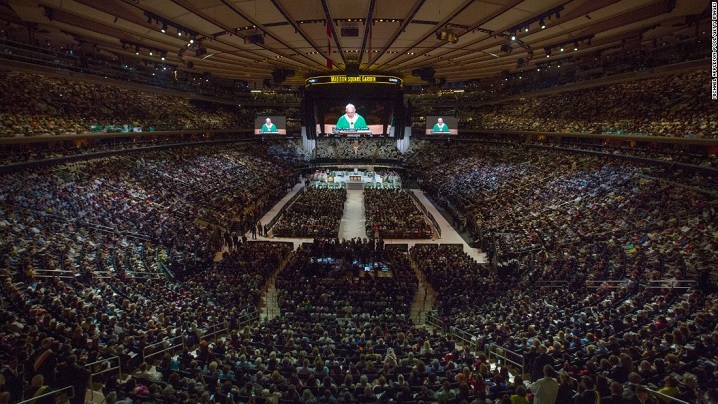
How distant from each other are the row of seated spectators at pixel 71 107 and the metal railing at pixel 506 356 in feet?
83.7

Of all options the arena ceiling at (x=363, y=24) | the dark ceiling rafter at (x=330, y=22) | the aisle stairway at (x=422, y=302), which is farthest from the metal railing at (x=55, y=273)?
the dark ceiling rafter at (x=330, y=22)

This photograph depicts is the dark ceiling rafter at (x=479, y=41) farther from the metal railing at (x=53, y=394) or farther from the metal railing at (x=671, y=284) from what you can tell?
the metal railing at (x=53, y=394)

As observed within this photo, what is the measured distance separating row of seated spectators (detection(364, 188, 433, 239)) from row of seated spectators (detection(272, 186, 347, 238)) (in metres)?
2.42

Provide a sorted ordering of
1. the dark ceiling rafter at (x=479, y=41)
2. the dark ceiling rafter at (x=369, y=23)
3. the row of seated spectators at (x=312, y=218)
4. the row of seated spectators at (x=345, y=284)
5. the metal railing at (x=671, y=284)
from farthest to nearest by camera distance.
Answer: the row of seated spectators at (x=312, y=218), the row of seated spectators at (x=345, y=284), the dark ceiling rafter at (x=369, y=23), the dark ceiling rafter at (x=479, y=41), the metal railing at (x=671, y=284)

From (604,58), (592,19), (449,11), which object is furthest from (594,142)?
(449,11)

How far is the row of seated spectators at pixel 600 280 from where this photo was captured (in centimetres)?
788

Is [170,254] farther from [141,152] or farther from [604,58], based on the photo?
[604,58]

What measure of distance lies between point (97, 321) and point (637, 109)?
33279mm

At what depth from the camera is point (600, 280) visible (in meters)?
14.1

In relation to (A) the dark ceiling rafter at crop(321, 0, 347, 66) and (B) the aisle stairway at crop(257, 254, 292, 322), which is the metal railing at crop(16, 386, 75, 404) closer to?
(B) the aisle stairway at crop(257, 254, 292, 322)

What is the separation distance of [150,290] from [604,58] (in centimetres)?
3595

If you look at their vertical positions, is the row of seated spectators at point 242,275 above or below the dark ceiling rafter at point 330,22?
below

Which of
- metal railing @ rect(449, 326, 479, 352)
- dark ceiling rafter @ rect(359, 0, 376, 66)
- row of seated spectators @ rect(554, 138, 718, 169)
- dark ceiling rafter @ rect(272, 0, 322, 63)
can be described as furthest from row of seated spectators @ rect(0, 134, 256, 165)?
row of seated spectators @ rect(554, 138, 718, 169)

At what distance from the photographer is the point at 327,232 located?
2642 centimetres
